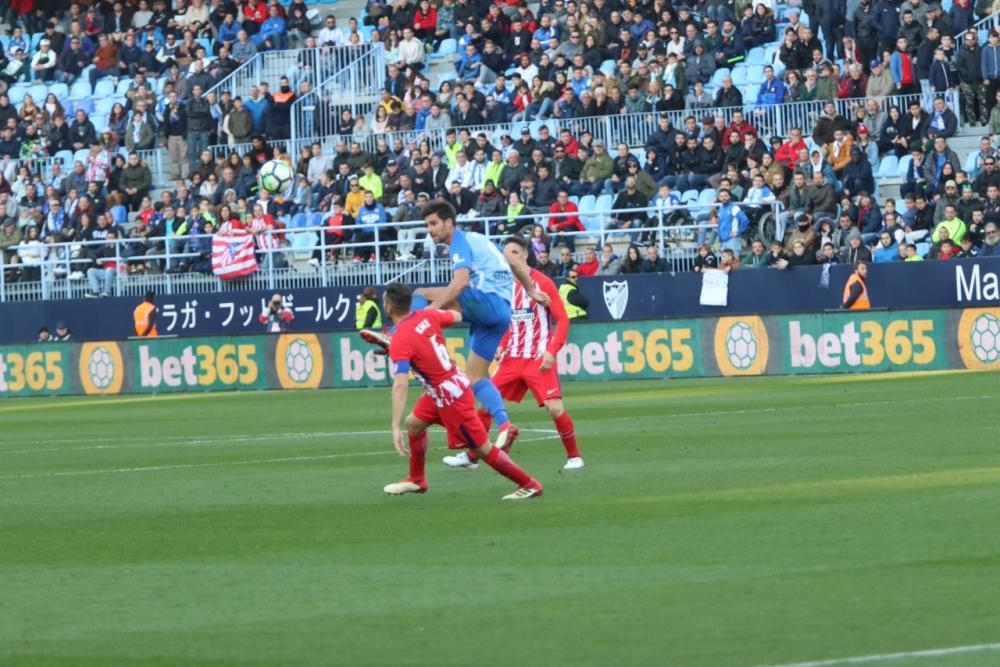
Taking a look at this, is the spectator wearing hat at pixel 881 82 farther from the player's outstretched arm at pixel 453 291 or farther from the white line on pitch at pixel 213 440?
the player's outstretched arm at pixel 453 291

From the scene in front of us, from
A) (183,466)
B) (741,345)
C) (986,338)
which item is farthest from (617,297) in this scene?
(183,466)

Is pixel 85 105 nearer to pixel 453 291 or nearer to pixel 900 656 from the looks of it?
pixel 453 291

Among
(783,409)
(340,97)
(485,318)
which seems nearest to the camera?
(485,318)

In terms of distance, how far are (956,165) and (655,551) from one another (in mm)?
23156

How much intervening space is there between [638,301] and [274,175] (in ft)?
28.9

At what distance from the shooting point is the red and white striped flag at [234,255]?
127ft

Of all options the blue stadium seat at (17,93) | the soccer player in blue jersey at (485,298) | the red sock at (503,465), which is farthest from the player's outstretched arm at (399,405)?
the blue stadium seat at (17,93)

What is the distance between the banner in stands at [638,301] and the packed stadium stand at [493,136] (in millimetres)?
394

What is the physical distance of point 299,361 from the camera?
115 feet

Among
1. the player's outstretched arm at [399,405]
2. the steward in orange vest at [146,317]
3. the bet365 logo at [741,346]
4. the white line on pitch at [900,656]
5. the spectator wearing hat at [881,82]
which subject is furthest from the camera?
the steward in orange vest at [146,317]

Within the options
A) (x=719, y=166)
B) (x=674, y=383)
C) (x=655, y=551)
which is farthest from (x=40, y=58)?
(x=655, y=551)

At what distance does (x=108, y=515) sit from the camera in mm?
13195

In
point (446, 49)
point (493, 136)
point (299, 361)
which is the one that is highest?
point (446, 49)

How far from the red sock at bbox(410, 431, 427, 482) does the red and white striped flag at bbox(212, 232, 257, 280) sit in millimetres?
25599
